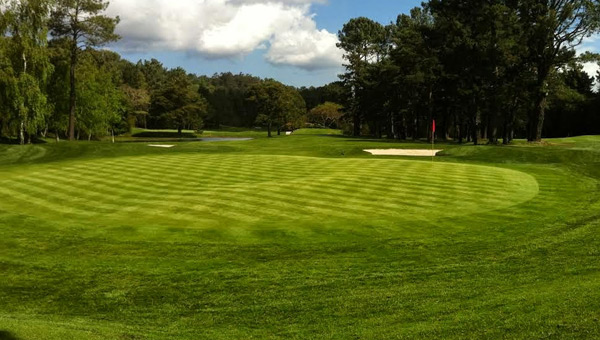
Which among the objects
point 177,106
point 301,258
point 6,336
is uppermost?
point 177,106

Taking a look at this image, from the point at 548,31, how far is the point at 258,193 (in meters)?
42.4

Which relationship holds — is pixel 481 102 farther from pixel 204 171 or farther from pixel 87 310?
pixel 87 310

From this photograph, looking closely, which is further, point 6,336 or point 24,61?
point 24,61

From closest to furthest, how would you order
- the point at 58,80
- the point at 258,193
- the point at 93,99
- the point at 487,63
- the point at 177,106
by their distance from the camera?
the point at 258,193, the point at 487,63, the point at 58,80, the point at 93,99, the point at 177,106

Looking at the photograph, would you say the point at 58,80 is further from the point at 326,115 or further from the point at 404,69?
the point at 326,115

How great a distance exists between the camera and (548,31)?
47.2 metres

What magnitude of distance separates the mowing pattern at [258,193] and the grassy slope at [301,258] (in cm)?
13

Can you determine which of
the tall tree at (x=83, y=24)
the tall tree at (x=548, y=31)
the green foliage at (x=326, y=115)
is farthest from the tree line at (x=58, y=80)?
the tall tree at (x=548, y=31)

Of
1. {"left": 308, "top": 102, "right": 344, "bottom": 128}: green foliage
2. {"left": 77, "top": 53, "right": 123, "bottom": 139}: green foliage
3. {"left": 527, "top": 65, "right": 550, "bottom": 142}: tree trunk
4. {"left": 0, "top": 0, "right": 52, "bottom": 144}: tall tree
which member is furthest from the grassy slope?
{"left": 308, "top": 102, "right": 344, "bottom": 128}: green foliage

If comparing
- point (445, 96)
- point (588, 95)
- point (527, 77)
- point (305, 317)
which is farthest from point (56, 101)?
point (588, 95)

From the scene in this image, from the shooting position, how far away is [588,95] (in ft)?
325

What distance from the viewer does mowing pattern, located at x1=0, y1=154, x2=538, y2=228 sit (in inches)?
652

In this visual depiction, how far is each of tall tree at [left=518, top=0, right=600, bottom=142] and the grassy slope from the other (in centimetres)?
3004

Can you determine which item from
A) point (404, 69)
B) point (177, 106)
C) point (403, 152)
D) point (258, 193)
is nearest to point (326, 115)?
point (177, 106)
